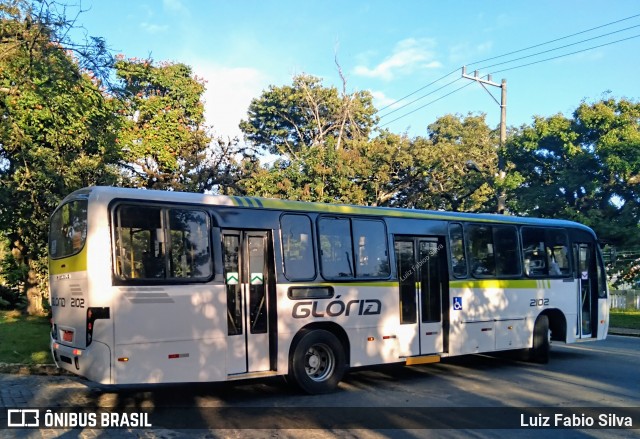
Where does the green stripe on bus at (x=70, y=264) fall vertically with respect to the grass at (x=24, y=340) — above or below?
above

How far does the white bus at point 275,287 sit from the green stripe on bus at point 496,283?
31 millimetres

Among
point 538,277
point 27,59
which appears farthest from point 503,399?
point 27,59

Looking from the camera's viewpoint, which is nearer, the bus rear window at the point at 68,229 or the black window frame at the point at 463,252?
the bus rear window at the point at 68,229

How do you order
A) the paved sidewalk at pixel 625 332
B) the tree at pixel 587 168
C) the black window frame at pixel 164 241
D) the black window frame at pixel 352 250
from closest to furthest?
the black window frame at pixel 164 241, the black window frame at pixel 352 250, the paved sidewalk at pixel 625 332, the tree at pixel 587 168

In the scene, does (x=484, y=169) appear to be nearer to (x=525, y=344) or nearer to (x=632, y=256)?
(x=632, y=256)

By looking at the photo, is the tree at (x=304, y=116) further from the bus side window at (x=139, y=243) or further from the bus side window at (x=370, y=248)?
the bus side window at (x=139, y=243)

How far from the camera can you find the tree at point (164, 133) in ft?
67.2

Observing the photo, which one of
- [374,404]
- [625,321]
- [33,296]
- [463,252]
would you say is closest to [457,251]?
[463,252]

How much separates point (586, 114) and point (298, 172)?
12.6 m

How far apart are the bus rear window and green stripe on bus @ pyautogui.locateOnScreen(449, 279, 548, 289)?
671 cm

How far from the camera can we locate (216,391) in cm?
897

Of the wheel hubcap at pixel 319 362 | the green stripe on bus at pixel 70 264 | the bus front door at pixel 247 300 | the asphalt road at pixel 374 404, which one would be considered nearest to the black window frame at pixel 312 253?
the bus front door at pixel 247 300

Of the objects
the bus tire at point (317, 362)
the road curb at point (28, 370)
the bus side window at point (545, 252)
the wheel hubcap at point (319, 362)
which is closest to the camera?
the bus tire at point (317, 362)

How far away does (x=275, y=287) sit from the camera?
333 inches
